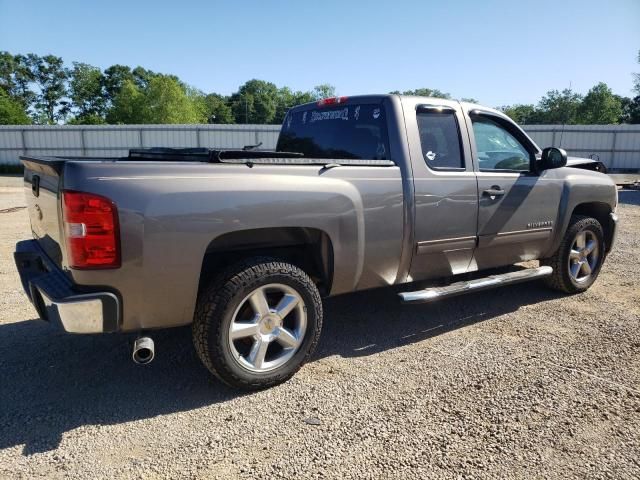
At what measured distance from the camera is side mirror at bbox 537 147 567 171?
4441mm

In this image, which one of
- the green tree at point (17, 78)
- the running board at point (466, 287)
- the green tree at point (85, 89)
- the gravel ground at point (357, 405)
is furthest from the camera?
the green tree at point (85, 89)

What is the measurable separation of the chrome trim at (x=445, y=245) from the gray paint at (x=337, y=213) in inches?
0.4

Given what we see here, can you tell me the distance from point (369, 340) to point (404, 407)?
1.04m

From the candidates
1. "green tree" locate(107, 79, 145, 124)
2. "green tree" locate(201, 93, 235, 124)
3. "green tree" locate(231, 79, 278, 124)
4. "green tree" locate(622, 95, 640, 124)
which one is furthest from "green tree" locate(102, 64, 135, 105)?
"green tree" locate(622, 95, 640, 124)

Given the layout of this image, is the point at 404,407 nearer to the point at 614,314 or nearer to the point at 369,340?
the point at 369,340

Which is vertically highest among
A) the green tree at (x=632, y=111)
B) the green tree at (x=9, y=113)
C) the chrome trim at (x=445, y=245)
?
the green tree at (x=632, y=111)

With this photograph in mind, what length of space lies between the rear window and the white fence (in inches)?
796

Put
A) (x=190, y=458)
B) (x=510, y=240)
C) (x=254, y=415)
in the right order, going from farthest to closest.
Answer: (x=510, y=240), (x=254, y=415), (x=190, y=458)

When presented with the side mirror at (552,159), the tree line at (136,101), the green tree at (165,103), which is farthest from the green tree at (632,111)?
the side mirror at (552,159)

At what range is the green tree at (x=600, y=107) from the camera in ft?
225

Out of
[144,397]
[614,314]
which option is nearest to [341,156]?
[144,397]

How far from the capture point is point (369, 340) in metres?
3.94

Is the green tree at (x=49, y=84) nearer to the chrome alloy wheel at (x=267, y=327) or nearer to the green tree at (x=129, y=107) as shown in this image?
the green tree at (x=129, y=107)

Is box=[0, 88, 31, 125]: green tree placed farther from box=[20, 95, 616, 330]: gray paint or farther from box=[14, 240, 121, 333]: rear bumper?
box=[14, 240, 121, 333]: rear bumper
